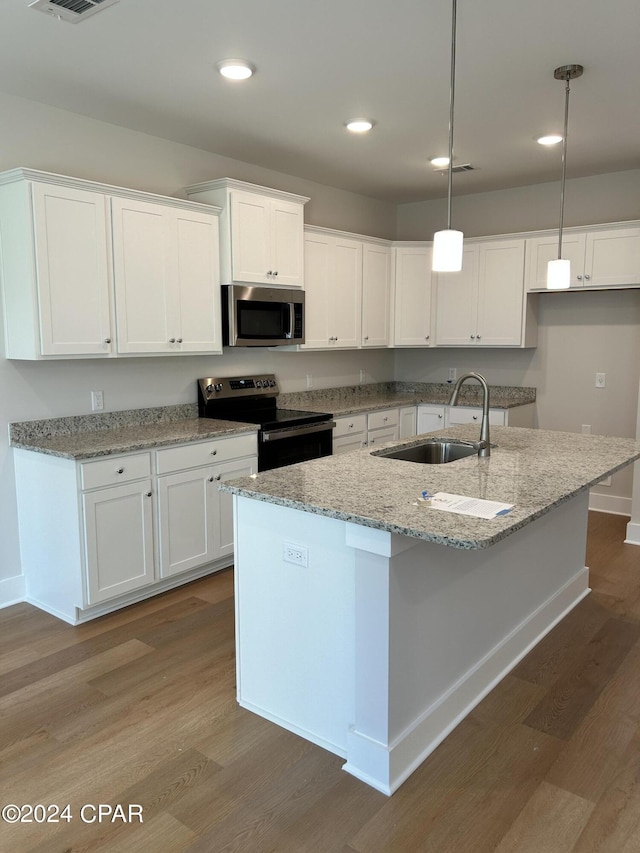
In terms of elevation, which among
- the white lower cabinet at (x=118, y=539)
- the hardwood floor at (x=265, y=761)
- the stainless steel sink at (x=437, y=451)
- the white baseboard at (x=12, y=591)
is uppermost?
the stainless steel sink at (x=437, y=451)

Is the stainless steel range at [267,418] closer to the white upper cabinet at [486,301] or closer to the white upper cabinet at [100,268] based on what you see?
the white upper cabinet at [100,268]

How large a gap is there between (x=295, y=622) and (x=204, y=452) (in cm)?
154

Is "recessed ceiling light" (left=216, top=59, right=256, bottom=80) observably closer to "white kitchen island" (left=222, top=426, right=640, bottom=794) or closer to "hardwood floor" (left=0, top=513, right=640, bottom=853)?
"white kitchen island" (left=222, top=426, right=640, bottom=794)

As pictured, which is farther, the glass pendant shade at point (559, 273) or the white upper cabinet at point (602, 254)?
the white upper cabinet at point (602, 254)

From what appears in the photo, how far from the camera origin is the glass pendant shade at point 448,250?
7.75 feet

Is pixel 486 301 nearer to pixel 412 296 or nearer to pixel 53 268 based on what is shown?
pixel 412 296

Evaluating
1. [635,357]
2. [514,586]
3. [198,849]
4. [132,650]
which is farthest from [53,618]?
[635,357]

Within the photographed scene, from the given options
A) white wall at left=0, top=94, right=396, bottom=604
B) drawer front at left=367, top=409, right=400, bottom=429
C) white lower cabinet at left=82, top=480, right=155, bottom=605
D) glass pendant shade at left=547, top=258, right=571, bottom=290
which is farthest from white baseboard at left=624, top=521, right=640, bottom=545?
white lower cabinet at left=82, top=480, right=155, bottom=605

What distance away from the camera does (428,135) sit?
3.88 m

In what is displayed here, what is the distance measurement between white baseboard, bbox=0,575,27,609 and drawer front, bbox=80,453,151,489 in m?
0.85

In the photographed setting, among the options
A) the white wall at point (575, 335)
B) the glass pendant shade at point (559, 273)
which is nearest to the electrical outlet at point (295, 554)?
the glass pendant shade at point (559, 273)

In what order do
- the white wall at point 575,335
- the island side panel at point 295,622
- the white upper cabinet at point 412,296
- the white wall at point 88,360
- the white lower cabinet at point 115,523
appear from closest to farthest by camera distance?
the island side panel at point 295,622 < the white lower cabinet at point 115,523 < the white wall at point 88,360 < the white wall at point 575,335 < the white upper cabinet at point 412,296

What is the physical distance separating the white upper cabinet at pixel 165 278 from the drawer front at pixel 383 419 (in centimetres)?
151

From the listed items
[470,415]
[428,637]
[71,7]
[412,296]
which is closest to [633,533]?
[470,415]
